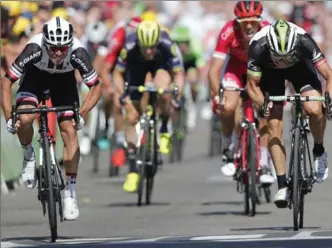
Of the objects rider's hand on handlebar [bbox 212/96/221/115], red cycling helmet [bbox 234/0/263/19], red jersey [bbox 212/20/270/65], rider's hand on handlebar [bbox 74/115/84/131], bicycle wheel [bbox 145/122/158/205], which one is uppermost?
red cycling helmet [bbox 234/0/263/19]

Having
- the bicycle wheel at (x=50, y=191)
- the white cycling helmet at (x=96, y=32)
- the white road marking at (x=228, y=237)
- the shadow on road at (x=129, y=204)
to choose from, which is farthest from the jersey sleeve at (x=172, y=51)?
the white cycling helmet at (x=96, y=32)

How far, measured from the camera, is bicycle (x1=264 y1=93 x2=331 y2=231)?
1414 cm

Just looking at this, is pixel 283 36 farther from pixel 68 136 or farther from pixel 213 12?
pixel 213 12

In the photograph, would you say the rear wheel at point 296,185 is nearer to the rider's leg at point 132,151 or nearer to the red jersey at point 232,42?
the red jersey at point 232,42

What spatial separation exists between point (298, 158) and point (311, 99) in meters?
0.55

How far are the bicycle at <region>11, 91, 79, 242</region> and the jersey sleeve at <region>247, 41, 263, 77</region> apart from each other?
5.41 ft

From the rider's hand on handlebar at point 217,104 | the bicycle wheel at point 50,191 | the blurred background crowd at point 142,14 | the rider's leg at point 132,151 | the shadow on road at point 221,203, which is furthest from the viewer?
the blurred background crowd at point 142,14

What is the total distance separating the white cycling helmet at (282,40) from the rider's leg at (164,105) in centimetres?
464

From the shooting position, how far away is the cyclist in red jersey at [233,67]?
16.5m

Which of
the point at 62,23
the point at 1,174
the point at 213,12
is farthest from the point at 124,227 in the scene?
the point at 213,12

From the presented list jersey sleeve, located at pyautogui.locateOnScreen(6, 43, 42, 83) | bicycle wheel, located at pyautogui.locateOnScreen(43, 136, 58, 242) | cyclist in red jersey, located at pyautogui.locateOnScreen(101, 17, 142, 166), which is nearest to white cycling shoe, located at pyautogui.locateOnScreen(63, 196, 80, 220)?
bicycle wheel, located at pyautogui.locateOnScreen(43, 136, 58, 242)

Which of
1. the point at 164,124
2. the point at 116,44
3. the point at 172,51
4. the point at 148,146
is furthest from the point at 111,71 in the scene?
the point at 148,146

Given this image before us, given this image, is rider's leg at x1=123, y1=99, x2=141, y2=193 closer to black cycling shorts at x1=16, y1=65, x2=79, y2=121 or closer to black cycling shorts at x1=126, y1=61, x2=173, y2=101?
black cycling shorts at x1=126, y1=61, x2=173, y2=101

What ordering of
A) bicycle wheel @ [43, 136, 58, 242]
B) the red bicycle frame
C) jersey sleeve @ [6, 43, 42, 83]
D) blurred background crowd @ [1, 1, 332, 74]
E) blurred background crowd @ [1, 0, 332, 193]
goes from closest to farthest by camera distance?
bicycle wheel @ [43, 136, 58, 242] → jersey sleeve @ [6, 43, 42, 83] → the red bicycle frame → blurred background crowd @ [1, 0, 332, 193] → blurred background crowd @ [1, 1, 332, 74]
